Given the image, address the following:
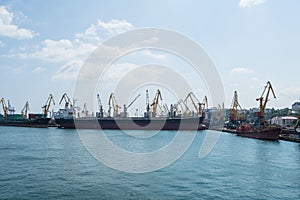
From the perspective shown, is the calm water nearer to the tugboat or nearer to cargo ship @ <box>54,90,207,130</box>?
the tugboat

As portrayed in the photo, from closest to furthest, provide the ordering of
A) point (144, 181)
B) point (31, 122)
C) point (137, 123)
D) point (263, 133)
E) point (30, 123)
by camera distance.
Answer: point (144, 181) < point (263, 133) < point (137, 123) < point (30, 123) < point (31, 122)

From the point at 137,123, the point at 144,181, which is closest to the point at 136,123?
the point at 137,123

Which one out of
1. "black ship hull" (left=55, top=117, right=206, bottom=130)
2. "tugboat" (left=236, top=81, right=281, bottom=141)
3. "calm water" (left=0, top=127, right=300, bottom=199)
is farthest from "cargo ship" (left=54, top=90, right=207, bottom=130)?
"calm water" (left=0, top=127, right=300, bottom=199)

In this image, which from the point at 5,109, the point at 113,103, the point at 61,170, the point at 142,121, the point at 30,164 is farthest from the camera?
the point at 5,109

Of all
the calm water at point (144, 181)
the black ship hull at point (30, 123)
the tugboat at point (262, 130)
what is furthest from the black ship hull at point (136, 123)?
the calm water at point (144, 181)

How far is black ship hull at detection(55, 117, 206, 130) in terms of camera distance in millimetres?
71125

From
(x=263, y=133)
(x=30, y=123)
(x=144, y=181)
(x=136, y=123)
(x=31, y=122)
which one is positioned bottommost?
(x=144, y=181)

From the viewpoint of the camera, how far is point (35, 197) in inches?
465

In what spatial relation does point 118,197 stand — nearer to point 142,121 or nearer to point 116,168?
point 116,168

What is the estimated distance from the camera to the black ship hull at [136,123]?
71.1m

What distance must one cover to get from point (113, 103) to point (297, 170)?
72877 millimetres

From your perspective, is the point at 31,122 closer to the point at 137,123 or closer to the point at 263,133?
the point at 137,123

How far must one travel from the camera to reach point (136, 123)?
73688 mm

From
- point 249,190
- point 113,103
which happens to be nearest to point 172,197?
point 249,190
